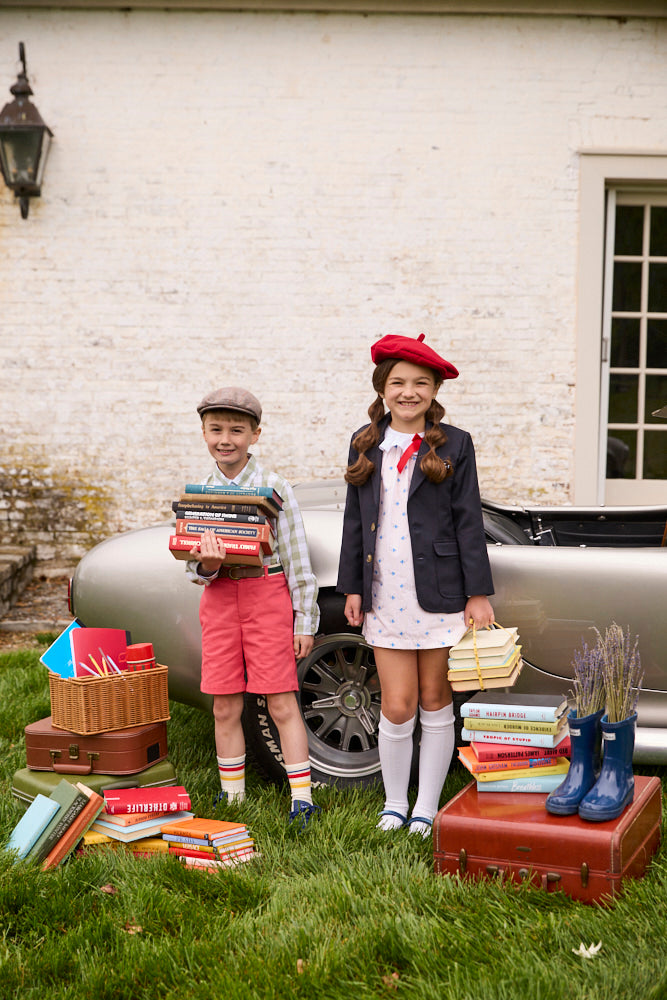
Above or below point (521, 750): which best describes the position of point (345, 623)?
above

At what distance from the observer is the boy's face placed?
10.3ft

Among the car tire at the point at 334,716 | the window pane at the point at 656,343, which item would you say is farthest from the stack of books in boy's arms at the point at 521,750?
the window pane at the point at 656,343

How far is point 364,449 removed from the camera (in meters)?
3.12

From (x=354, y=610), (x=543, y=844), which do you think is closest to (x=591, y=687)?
(x=543, y=844)

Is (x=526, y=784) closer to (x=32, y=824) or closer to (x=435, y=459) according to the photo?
(x=435, y=459)

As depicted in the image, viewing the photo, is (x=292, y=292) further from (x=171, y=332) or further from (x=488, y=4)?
(x=488, y=4)

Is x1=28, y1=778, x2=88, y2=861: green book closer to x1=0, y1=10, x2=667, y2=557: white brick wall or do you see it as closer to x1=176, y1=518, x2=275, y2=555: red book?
x1=176, y1=518, x2=275, y2=555: red book

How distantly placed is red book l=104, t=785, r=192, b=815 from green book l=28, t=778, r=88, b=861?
0.30ft

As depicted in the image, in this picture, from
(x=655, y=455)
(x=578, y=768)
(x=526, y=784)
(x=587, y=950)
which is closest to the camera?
(x=587, y=950)

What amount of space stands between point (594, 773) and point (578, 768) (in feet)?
0.20

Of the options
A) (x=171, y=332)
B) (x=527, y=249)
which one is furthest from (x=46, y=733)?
(x=527, y=249)

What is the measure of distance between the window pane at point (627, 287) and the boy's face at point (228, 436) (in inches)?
205

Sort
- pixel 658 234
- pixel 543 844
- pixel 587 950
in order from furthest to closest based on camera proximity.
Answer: pixel 658 234, pixel 543 844, pixel 587 950

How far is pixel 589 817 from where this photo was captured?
2520 millimetres
